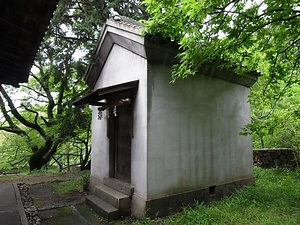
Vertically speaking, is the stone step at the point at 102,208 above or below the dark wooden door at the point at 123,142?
below

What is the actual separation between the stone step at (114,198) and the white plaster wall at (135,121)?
0.36 m

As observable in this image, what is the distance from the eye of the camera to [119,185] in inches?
247

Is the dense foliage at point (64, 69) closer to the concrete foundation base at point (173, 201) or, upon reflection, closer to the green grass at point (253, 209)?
the concrete foundation base at point (173, 201)

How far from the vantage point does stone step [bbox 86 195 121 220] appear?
539 centimetres

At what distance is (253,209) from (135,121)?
12.6 ft

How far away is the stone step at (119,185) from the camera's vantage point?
5812mm

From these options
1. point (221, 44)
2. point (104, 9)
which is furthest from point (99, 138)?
point (104, 9)

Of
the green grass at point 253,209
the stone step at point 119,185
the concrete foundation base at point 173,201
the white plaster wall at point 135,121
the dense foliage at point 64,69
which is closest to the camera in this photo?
the green grass at point 253,209

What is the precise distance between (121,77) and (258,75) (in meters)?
5.30

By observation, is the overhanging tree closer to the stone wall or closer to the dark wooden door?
the dark wooden door

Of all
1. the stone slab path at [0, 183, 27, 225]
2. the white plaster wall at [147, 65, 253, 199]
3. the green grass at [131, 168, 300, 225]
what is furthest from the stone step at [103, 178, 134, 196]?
the stone slab path at [0, 183, 27, 225]

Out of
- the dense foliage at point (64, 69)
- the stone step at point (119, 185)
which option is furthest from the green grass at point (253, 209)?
Answer: the dense foliage at point (64, 69)

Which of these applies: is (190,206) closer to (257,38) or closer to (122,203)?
(122,203)

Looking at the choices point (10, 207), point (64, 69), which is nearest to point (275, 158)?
point (64, 69)
